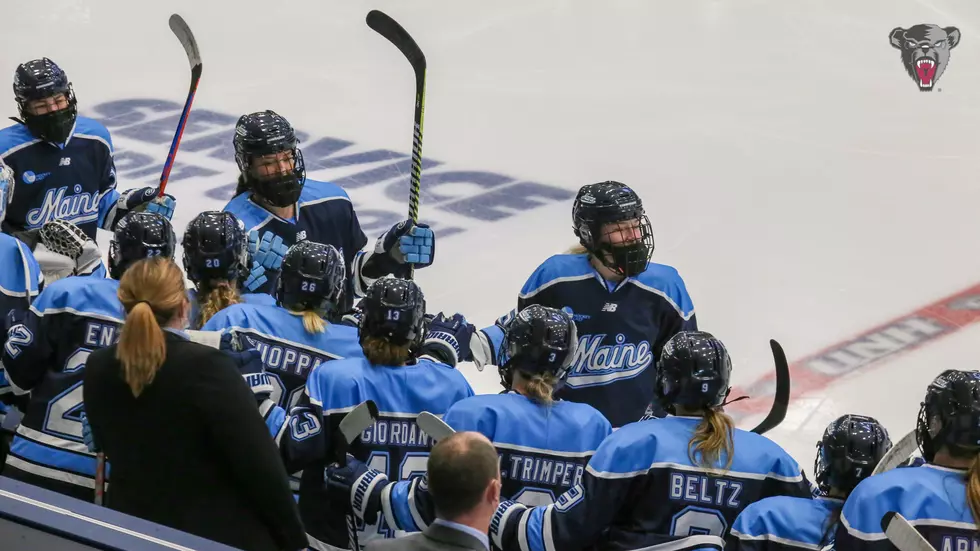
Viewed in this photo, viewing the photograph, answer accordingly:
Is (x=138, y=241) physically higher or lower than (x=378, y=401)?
higher

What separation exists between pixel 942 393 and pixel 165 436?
1.53 meters

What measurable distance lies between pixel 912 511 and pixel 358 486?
113cm

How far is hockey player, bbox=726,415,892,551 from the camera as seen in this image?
2684mm

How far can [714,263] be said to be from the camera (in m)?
5.76

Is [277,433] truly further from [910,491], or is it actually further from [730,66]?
[730,66]

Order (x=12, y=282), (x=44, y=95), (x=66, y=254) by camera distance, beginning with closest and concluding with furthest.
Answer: (x=12, y=282)
(x=66, y=254)
(x=44, y=95)

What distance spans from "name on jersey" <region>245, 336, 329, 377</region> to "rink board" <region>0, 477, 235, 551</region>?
3.39 feet

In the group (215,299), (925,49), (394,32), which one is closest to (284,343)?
(215,299)

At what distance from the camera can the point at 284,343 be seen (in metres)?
3.25

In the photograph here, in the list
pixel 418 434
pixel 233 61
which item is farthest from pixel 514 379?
pixel 233 61

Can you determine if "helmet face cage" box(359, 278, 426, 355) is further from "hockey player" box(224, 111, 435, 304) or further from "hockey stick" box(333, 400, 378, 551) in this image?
"hockey player" box(224, 111, 435, 304)

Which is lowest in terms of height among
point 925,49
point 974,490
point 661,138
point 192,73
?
point 974,490

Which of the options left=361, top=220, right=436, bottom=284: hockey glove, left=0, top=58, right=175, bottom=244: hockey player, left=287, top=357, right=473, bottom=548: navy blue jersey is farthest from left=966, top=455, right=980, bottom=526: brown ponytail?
left=0, top=58, right=175, bottom=244: hockey player

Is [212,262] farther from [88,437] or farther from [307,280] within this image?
[88,437]
